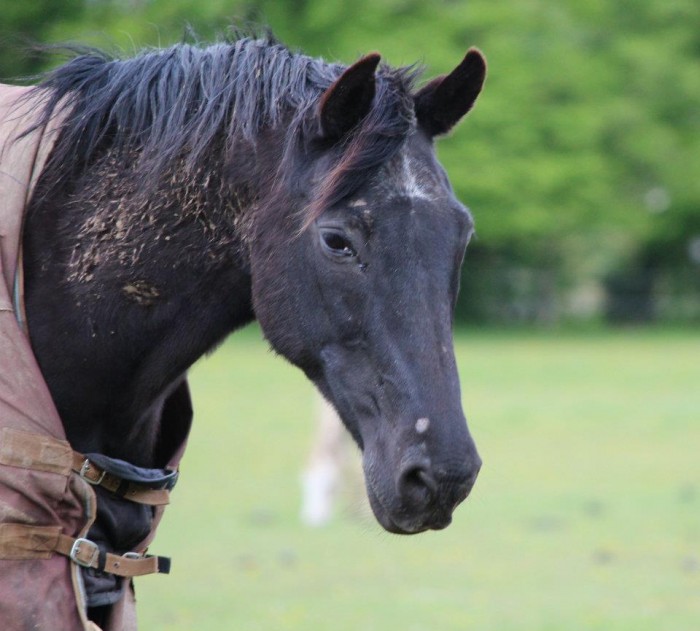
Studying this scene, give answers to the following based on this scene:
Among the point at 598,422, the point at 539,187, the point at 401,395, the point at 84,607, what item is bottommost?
the point at 539,187

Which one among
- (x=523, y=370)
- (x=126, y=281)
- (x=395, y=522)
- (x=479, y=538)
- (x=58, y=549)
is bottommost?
(x=523, y=370)

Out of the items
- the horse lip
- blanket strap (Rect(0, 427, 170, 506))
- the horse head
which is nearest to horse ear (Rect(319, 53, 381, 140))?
the horse head

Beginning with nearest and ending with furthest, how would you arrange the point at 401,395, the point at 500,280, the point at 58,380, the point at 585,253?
the point at 401,395, the point at 58,380, the point at 500,280, the point at 585,253

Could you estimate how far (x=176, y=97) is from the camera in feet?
9.59

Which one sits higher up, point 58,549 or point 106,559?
point 58,549

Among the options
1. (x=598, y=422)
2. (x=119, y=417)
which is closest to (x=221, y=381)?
(x=598, y=422)

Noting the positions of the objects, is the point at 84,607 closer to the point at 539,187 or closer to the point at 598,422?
the point at 598,422

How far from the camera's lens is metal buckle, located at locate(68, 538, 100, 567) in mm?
2680

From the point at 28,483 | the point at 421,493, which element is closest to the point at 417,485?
the point at 421,493

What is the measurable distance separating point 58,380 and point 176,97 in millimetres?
766

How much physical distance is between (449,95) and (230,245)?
68 cm

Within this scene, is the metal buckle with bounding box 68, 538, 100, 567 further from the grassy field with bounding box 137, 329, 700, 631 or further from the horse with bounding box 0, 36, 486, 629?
the grassy field with bounding box 137, 329, 700, 631

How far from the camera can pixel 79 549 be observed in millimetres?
2693

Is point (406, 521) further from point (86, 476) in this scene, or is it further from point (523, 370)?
point (523, 370)
